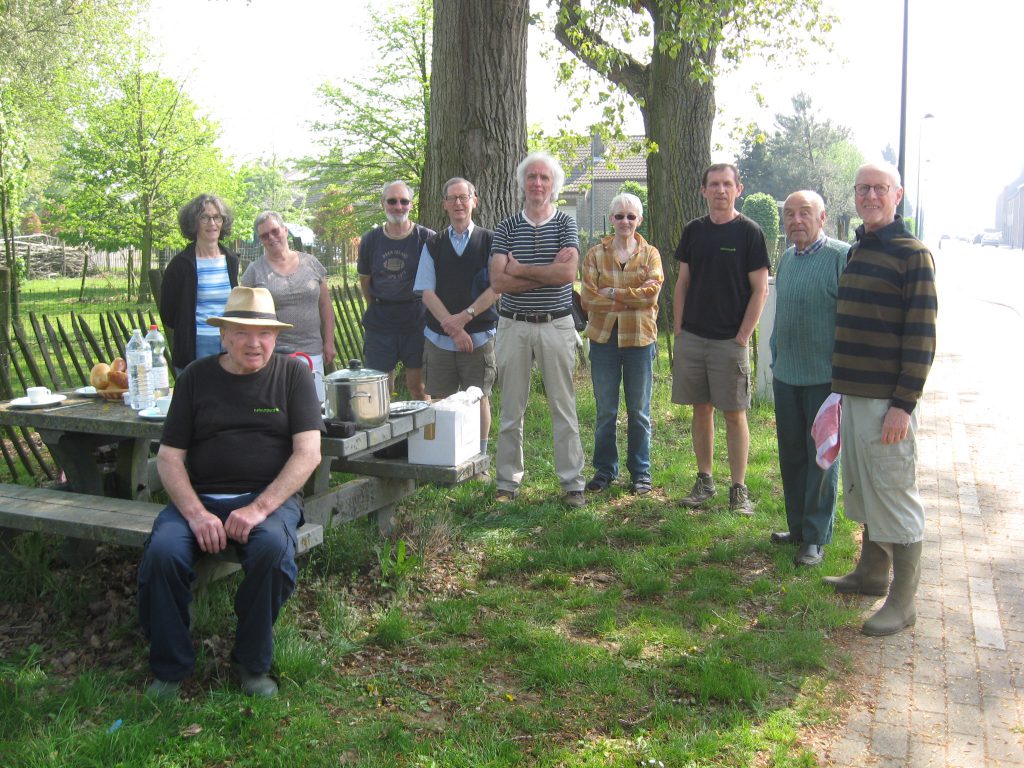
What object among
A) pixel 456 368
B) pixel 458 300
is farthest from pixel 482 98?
pixel 456 368

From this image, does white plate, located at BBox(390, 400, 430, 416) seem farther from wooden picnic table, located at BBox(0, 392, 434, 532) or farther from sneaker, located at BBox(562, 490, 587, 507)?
sneaker, located at BBox(562, 490, 587, 507)

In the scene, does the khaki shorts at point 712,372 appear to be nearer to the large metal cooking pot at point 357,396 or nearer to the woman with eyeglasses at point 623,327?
the woman with eyeglasses at point 623,327

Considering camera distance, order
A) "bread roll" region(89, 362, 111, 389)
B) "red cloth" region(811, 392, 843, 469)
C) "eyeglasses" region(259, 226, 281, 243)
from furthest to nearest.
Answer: "eyeglasses" region(259, 226, 281, 243)
"bread roll" region(89, 362, 111, 389)
"red cloth" region(811, 392, 843, 469)

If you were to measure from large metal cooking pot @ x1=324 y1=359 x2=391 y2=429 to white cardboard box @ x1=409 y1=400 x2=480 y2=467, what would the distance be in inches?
18.6

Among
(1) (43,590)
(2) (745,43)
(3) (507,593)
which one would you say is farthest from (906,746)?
(2) (745,43)

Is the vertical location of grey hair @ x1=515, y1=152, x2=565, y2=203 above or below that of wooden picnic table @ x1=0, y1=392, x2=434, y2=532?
above

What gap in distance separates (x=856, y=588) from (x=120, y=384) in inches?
160

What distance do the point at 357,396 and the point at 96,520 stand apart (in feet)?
4.13

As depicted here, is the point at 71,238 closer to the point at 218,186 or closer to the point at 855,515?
the point at 218,186

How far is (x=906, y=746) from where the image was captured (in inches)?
133

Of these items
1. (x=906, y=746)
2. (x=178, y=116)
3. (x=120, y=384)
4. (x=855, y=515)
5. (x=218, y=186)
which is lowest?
(x=906, y=746)

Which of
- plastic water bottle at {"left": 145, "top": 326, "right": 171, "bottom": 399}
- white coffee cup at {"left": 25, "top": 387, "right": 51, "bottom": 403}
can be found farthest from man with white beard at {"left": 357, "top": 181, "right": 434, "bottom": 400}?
white coffee cup at {"left": 25, "top": 387, "right": 51, "bottom": 403}

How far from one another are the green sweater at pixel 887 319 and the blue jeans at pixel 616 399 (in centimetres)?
196

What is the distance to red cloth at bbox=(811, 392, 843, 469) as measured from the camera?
456 cm
